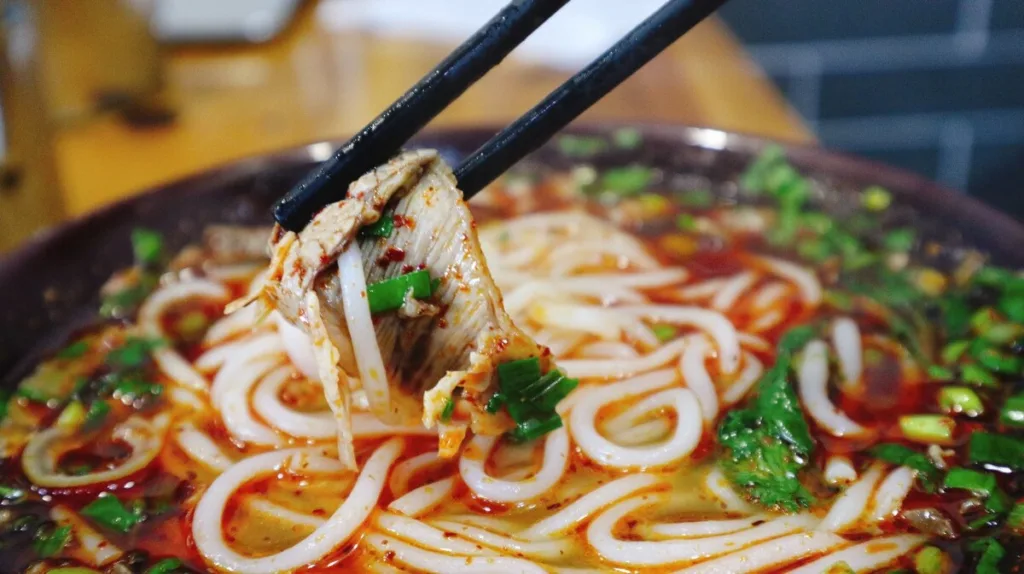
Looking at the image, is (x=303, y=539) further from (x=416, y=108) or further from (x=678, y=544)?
(x=416, y=108)

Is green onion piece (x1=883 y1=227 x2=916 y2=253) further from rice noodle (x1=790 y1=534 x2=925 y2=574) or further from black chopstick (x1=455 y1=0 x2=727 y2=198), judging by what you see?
black chopstick (x1=455 y1=0 x2=727 y2=198)

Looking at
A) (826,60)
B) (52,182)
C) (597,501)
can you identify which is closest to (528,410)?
(597,501)

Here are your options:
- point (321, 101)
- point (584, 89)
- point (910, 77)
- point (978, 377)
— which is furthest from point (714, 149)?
point (910, 77)

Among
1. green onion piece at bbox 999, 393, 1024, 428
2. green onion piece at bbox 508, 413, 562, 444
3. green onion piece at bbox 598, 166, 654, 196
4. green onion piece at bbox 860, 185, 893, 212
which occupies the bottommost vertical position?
green onion piece at bbox 999, 393, 1024, 428

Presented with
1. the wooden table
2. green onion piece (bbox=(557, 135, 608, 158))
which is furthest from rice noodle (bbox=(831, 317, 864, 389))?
the wooden table

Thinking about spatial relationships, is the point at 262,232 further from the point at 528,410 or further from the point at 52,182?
the point at 528,410

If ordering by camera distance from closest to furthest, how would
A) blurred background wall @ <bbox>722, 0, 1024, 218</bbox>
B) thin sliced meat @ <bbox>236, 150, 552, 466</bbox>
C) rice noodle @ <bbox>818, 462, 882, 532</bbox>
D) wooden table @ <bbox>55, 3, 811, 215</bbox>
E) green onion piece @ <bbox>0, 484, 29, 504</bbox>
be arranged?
thin sliced meat @ <bbox>236, 150, 552, 466</bbox> → rice noodle @ <bbox>818, 462, 882, 532</bbox> → green onion piece @ <bbox>0, 484, 29, 504</bbox> → wooden table @ <bbox>55, 3, 811, 215</bbox> → blurred background wall @ <bbox>722, 0, 1024, 218</bbox>

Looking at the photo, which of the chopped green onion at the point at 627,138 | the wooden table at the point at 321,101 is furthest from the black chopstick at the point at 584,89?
the wooden table at the point at 321,101
